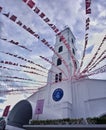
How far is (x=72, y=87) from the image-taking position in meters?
20.8

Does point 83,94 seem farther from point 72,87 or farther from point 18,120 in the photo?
point 18,120

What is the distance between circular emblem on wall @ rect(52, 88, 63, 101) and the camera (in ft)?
68.1

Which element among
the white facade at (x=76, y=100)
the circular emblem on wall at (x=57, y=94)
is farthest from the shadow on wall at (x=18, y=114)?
the circular emblem on wall at (x=57, y=94)

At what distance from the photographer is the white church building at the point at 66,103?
17.4 m

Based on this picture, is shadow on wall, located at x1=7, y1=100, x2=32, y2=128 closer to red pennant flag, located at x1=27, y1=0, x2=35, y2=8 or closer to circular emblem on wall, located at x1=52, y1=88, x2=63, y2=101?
circular emblem on wall, located at x1=52, y1=88, x2=63, y2=101

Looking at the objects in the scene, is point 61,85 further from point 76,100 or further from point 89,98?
point 89,98

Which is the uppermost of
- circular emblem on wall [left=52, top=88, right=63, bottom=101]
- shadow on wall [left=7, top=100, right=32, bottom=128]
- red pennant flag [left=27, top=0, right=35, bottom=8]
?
red pennant flag [left=27, top=0, right=35, bottom=8]

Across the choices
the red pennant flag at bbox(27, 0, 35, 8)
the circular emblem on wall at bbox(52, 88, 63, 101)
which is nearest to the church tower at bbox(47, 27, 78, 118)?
the circular emblem on wall at bbox(52, 88, 63, 101)

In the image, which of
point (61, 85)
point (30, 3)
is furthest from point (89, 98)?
point (30, 3)

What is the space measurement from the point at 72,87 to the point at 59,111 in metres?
4.05

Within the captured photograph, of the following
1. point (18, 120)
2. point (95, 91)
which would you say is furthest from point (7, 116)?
point (95, 91)

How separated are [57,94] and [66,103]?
321 centimetres

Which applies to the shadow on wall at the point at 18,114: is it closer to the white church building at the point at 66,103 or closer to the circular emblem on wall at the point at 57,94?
the white church building at the point at 66,103

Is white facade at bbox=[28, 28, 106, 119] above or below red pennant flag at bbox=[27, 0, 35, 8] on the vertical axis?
below
